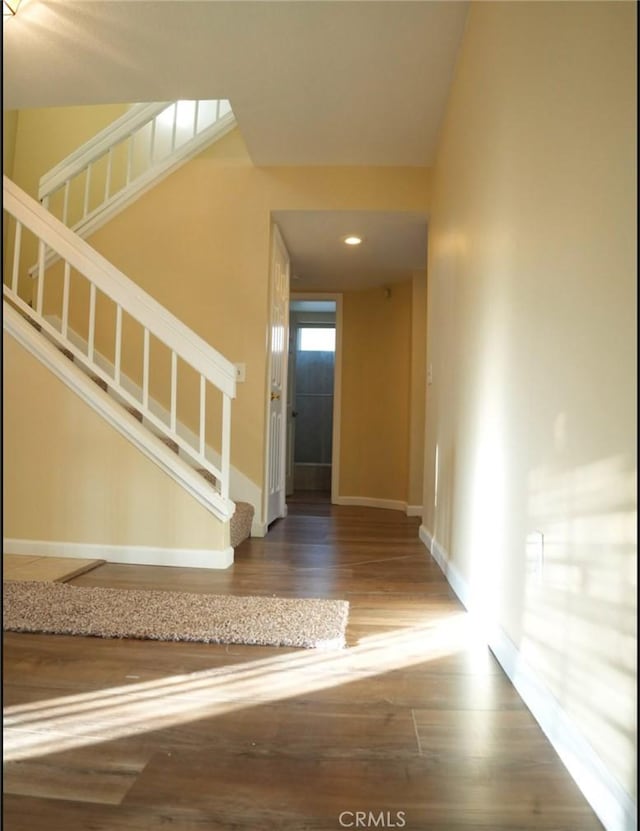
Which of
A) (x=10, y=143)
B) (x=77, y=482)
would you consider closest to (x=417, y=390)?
(x=77, y=482)

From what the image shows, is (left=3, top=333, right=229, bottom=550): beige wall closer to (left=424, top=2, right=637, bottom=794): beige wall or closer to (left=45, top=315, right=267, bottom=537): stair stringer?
(left=45, top=315, right=267, bottom=537): stair stringer

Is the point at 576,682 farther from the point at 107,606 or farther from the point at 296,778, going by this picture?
the point at 107,606

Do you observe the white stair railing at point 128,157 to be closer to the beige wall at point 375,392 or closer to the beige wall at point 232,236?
the beige wall at point 232,236

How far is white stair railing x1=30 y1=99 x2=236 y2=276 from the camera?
12.5 ft

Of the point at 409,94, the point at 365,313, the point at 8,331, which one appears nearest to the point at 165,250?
the point at 8,331

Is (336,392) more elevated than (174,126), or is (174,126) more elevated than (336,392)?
(174,126)

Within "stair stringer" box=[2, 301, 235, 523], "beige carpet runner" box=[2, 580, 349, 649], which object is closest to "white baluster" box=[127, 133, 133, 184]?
"stair stringer" box=[2, 301, 235, 523]

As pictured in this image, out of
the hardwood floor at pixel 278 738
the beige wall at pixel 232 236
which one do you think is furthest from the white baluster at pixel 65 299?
the hardwood floor at pixel 278 738

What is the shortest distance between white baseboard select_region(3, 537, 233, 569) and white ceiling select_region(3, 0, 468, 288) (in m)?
2.22

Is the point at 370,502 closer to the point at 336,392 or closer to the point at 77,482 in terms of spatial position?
the point at 336,392

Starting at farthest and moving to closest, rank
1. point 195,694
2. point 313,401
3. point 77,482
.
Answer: point 313,401 → point 77,482 → point 195,694

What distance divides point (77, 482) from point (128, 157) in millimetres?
2375

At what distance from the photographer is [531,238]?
56.4 inches

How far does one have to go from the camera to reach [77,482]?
2.79 meters
